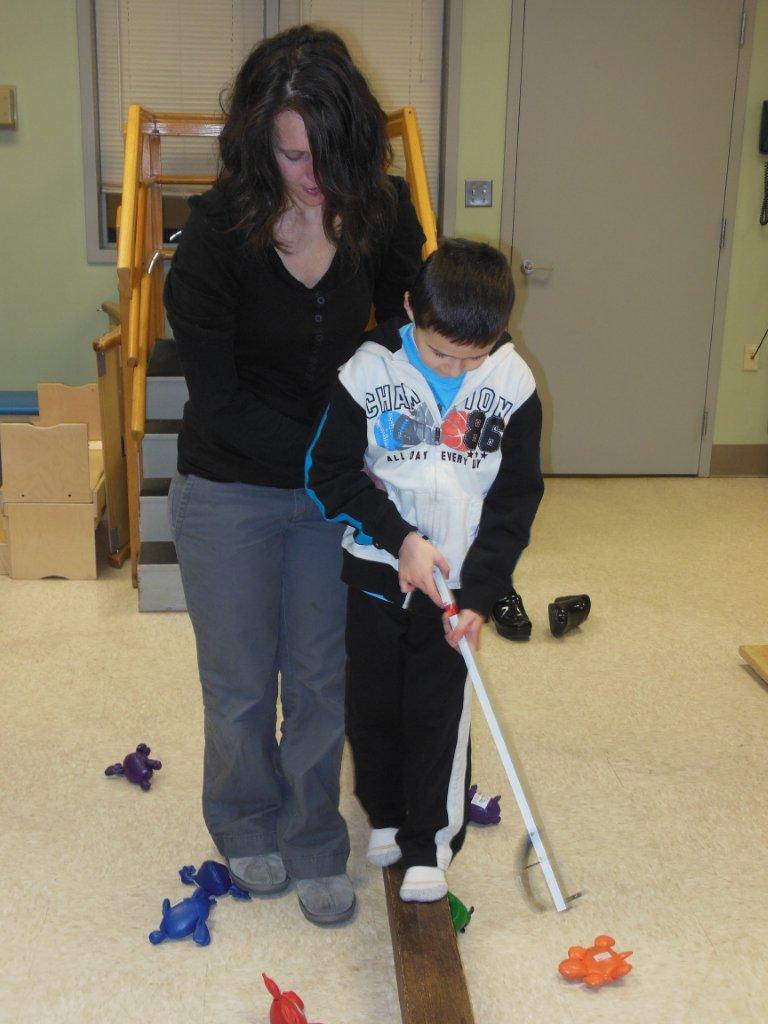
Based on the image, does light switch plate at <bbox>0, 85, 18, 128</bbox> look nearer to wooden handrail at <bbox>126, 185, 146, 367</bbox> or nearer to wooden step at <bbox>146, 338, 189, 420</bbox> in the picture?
wooden handrail at <bbox>126, 185, 146, 367</bbox>

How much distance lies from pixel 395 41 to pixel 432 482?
361 cm

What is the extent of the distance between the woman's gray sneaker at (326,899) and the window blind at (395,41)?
3528 millimetres

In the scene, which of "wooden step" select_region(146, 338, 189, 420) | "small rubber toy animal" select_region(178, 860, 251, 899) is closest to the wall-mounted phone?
"wooden step" select_region(146, 338, 189, 420)

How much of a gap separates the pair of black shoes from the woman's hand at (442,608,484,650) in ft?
4.75

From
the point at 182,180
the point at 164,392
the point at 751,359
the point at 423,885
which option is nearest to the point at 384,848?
the point at 423,885

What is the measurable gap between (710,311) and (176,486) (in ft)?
12.4

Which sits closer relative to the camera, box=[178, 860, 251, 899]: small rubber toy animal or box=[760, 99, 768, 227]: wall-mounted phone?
box=[178, 860, 251, 899]: small rubber toy animal

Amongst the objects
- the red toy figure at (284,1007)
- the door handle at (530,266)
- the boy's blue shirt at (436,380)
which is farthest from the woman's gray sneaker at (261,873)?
the door handle at (530,266)

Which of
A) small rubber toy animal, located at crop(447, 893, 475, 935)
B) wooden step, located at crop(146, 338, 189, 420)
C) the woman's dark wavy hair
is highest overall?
the woman's dark wavy hair

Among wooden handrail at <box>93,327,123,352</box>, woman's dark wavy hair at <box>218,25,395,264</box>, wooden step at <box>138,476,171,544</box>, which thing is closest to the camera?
woman's dark wavy hair at <box>218,25,395,264</box>

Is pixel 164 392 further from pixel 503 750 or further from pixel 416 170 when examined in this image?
pixel 503 750

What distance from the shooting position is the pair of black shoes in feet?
9.58

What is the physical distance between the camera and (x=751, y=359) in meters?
4.88

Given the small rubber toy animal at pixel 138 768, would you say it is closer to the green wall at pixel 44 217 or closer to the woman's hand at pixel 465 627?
the woman's hand at pixel 465 627
